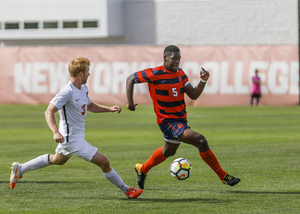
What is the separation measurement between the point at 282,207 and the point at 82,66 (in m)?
2.98

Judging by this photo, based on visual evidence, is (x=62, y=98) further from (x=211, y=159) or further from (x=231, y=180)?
(x=231, y=180)

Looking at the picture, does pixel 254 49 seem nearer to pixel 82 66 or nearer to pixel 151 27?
pixel 151 27

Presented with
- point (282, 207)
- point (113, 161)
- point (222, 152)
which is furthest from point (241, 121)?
point (282, 207)

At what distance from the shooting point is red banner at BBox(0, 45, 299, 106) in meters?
23.8

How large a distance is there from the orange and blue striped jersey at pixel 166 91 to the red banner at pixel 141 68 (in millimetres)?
17041

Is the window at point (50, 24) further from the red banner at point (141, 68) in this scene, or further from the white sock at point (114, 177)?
the white sock at point (114, 177)

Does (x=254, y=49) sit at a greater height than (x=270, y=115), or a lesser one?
greater

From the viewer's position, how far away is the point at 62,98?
6.22 meters

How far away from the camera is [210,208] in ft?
19.6

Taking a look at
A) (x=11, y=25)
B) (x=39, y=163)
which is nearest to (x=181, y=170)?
(x=39, y=163)

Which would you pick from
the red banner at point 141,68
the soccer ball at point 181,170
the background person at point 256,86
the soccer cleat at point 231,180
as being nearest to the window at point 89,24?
the red banner at point 141,68

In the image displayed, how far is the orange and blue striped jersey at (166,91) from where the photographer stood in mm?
7066

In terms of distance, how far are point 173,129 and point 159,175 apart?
1612mm

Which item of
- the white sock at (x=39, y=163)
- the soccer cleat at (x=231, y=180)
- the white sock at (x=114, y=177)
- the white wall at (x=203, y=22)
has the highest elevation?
the white wall at (x=203, y=22)
